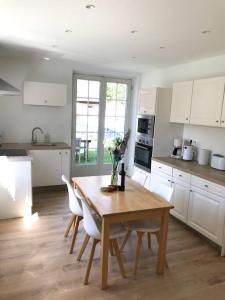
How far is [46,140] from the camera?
4.79m

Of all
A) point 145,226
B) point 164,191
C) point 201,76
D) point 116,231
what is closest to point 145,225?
point 145,226

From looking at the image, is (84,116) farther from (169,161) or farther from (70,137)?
(169,161)

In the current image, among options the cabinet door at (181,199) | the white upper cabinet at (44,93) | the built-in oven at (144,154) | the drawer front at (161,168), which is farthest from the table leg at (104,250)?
the white upper cabinet at (44,93)

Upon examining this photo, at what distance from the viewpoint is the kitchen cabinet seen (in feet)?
14.0

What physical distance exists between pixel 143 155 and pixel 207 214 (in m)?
1.69

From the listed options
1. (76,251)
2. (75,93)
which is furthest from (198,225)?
(75,93)

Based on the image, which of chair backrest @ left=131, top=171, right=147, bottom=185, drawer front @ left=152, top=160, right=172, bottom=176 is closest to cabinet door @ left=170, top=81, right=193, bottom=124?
A: drawer front @ left=152, top=160, right=172, bottom=176

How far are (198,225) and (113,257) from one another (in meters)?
1.22

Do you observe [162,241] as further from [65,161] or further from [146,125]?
[65,161]

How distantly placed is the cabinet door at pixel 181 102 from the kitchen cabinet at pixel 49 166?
2031 millimetres

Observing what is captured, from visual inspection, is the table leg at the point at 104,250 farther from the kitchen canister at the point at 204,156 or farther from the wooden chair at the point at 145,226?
the kitchen canister at the point at 204,156

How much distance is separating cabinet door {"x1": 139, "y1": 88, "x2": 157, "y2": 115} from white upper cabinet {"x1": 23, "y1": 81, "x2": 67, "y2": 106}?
146cm

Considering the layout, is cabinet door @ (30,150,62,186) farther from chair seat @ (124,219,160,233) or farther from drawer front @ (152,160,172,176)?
chair seat @ (124,219,160,233)

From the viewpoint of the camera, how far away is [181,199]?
3385 mm
